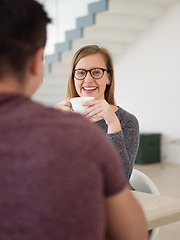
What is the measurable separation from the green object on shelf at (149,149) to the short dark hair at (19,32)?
5.54m

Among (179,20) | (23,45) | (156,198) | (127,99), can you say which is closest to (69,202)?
(23,45)

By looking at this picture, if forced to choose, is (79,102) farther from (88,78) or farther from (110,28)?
(110,28)

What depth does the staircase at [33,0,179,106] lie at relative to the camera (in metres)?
5.55

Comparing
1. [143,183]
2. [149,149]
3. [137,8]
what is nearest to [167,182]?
[149,149]

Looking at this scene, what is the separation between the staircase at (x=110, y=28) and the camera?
18.2 ft

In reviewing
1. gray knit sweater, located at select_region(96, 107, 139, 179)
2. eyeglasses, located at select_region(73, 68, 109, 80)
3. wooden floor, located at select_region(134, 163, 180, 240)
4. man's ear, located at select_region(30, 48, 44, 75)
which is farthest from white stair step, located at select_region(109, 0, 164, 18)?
man's ear, located at select_region(30, 48, 44, 75)

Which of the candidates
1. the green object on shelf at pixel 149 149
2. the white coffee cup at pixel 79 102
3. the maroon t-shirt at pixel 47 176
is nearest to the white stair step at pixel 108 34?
the green object on shelf at pixel 149 149

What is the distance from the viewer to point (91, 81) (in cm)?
Result: 195

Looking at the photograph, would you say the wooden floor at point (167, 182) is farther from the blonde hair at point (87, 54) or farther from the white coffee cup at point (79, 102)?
the white coffee cup at point (79, 102)

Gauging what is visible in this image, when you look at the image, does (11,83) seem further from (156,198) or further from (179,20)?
(179,20)

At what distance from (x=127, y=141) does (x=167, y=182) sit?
9.86 ft

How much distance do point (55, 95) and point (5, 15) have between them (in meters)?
7.27

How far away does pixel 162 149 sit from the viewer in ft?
21.0

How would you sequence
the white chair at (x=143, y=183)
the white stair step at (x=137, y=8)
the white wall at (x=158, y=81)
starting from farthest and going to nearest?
the white wall at (x=158, y=81), the white stair step at (x=137, y=8), the white chair at (x=143, y=183)
